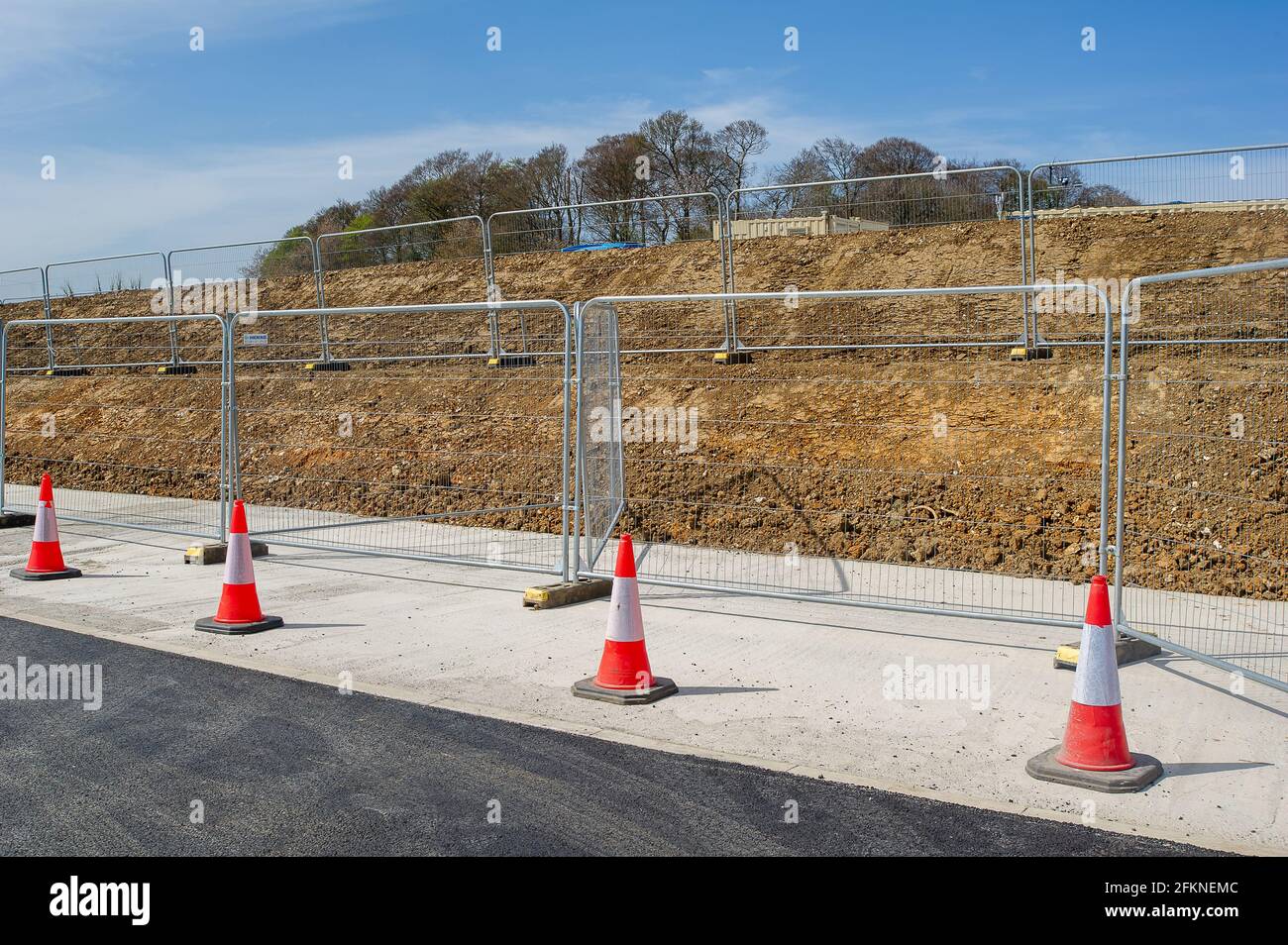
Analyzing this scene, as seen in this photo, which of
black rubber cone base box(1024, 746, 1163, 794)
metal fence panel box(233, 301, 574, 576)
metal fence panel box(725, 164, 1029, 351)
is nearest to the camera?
black rubber cone base box(1024, 746, 1163, 794)

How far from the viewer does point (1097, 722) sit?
5.04m

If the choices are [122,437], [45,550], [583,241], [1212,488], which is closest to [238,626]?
[45,550]

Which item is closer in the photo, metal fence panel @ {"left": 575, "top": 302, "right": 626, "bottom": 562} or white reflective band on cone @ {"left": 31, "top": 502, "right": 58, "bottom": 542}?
metal fence panel @ {"left": 575, "top": 302, "right": 626, "bottom": 562}

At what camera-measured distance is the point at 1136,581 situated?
29.0 feet

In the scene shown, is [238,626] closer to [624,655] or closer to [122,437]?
[624,655]

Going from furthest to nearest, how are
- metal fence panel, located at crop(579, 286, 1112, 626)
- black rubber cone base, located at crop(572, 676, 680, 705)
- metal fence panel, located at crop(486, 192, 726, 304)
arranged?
1. metal fence panel, located at crop(486, 192, 726, 304)
2. metal fence panel, located at crop(579, 286, 1112, 626)
3. black rubber cone base, located at crop(572, 676, 680, 705)

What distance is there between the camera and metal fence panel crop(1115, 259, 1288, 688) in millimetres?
7203

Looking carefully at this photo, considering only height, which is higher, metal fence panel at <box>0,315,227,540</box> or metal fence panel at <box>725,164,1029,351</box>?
metal fence panel at <box>725,164,1029,351</box>

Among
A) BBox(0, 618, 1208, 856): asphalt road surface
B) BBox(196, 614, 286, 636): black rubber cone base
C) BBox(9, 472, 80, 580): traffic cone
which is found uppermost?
BBox(9, 472, 80, 580): traffic cone

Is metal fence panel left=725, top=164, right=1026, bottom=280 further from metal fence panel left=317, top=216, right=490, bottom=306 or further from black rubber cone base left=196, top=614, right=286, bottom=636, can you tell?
black rubber cone base left=196, top=614, right=286, bottom=636

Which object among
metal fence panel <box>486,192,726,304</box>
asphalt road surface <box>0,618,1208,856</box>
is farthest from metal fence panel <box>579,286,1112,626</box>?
metal fence panel <box>486,192,726,304</box>

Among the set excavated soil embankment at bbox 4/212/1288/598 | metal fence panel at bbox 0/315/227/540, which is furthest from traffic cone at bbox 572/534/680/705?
metal fence panel at bbox 0/315/227/540

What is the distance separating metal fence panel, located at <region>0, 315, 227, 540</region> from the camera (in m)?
14.3

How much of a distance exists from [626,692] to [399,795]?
1725 millimetres
